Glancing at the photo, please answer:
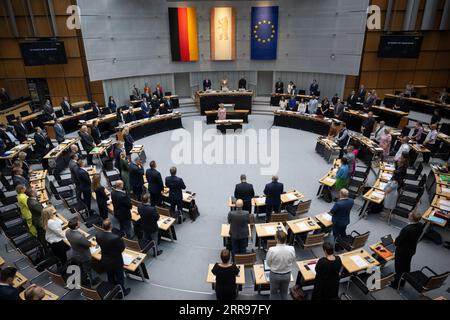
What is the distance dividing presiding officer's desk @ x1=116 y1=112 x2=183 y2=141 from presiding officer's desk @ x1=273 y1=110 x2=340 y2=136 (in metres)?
5.69

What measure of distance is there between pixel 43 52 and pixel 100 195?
12.6 m

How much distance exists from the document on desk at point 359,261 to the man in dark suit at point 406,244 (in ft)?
2.33

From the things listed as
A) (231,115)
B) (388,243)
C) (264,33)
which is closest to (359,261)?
(388,243)

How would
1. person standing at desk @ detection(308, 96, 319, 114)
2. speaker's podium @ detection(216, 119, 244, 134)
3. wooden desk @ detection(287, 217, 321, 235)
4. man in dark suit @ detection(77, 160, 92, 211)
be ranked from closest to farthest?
wooden desk @ detection(287, 217, 321, 235)
man in dark suit @ detection(77, 160, 92, 211)
speaker's podium @ detection(216, 119, 244, 134)
person standing at desk @ detection(308, 96, 319, 114)

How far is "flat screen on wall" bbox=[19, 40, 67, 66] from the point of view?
15.5 m

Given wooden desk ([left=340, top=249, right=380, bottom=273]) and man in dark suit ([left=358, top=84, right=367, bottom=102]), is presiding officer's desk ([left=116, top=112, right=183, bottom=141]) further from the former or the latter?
wooden desk ([left=340, top=249, right=380, bottom=273])

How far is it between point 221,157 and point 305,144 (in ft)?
14.2

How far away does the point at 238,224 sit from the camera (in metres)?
6.22

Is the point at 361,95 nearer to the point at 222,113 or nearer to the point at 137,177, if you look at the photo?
the point at 222,113

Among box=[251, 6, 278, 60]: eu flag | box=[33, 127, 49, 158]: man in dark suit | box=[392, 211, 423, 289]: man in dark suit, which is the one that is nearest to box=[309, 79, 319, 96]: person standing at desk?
box=[251, 6, 278, 60]: eu flag

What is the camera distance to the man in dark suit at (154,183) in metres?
8.00

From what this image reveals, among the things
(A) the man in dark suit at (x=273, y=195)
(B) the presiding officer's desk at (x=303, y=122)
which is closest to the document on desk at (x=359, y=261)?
(A) the man in dark suit at (x=273, y=195)

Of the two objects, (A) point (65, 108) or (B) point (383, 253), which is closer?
(B) point (383, 253)
